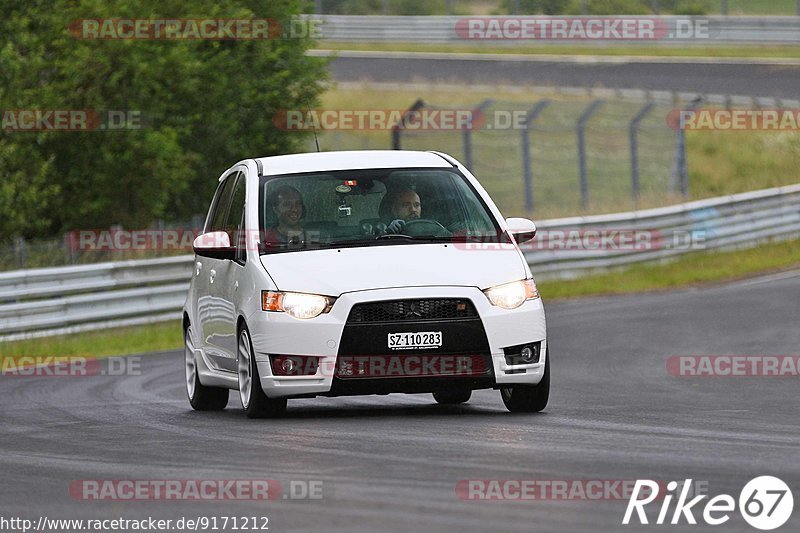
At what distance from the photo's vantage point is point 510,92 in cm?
4388

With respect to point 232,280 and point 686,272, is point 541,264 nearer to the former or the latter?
point 686,272

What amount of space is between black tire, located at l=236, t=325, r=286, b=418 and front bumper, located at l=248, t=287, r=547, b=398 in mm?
113

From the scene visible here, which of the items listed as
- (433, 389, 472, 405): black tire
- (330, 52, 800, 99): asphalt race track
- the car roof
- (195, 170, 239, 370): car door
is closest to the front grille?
(195, 170, 239, 370): car door

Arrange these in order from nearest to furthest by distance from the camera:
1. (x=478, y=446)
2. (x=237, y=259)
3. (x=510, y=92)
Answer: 1. (x=478, y=446)
2. (x=237, y=259)
3. (x=510, y=92)

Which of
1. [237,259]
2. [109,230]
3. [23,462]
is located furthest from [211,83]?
[23,462]

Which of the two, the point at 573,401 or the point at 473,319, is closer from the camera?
the point at 473,319

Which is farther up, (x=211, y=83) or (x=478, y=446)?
(x=211, y=83)

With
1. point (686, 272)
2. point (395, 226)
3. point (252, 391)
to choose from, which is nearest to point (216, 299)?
point (252, 391)

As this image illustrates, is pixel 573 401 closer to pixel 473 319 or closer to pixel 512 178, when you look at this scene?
pixel 473 319

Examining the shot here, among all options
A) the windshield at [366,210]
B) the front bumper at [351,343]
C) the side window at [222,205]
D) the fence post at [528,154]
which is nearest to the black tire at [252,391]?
the front bumper at [351,343]

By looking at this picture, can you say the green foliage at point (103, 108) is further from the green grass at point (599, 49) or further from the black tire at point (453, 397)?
the green grass at point (599, 49)

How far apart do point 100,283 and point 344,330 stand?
42.6 feet

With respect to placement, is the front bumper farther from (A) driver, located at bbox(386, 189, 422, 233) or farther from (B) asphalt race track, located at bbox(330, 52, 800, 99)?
(B) asphalt race track, located at bbox(330, 52, 800, 99)

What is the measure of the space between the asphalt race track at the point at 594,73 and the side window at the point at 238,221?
32.2 m
